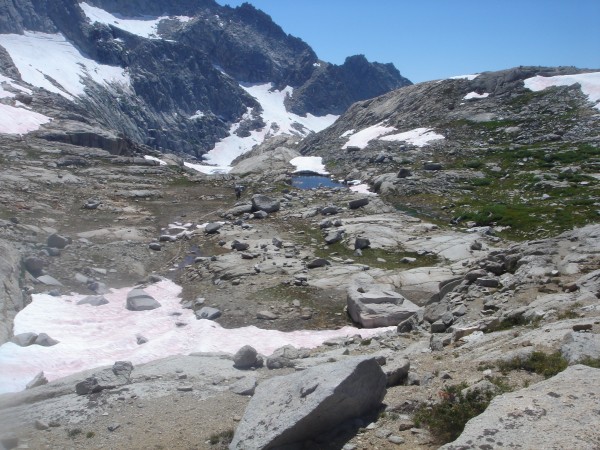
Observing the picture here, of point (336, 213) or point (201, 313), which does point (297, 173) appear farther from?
point (201, 313)

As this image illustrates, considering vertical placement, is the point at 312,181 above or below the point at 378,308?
above

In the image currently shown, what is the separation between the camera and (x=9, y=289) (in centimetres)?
2056

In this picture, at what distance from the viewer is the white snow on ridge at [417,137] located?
7512 centimetres

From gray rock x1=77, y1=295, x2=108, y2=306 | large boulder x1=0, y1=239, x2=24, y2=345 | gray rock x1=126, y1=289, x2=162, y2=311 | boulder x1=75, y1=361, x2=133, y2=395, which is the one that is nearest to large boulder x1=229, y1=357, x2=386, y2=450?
boulder x1=75, y1=361, x2=133, y2=395

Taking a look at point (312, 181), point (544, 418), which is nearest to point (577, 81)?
point (312, 181)

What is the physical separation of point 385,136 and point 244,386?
76695 mm

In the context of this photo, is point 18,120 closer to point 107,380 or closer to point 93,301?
point 93,301

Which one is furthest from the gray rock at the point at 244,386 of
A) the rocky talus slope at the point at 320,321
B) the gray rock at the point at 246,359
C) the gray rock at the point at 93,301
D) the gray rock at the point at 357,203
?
the gray rock at the point at 357,203

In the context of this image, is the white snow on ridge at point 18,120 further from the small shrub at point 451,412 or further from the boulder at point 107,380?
the small shrub at point 451,412

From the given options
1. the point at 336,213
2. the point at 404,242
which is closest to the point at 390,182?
the point at 336,213

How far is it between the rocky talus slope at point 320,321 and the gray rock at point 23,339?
0.25 ft

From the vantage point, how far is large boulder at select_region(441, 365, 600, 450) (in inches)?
296

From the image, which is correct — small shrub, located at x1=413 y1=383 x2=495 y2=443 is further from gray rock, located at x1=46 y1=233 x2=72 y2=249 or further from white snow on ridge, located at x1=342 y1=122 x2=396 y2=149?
white snow on ridge, located at x1=342 y1=122 x2=396 y2=149

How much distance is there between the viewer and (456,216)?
127 feet
